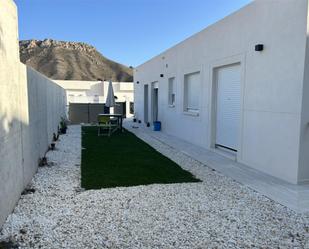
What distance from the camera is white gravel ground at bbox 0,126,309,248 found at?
300cm

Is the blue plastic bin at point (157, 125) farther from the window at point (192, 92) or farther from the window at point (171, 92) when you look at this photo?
the window at point (192, 92)

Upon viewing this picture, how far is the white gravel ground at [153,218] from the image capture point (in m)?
3.00

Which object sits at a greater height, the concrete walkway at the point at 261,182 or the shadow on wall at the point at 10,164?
the shadow on wall at the point at 10,164

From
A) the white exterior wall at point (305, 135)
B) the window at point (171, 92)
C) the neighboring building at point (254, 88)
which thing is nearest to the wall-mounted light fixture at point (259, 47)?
the neighboring building at point (254, 88)

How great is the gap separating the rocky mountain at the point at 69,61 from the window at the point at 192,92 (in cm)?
5137

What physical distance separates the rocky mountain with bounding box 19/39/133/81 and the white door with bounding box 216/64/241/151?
53941 mm

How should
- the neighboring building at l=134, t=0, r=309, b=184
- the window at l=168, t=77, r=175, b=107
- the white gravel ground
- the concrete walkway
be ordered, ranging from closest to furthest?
the white gravel ground → the concrete walkway → the neighboring building at l=134, t=0, r=309, b=184 → the window at l=168, t=77, r=175, b=107

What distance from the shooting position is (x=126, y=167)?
6195 mm

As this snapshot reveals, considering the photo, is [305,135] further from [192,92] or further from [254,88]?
[192,92]

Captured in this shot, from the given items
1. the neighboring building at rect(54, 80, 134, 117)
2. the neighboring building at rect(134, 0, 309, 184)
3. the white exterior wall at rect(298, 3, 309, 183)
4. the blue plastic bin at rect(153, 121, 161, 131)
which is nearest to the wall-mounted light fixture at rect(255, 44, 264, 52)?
the neighboring building at rect(134, 0, 309, 184)

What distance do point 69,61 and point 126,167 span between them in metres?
62.6

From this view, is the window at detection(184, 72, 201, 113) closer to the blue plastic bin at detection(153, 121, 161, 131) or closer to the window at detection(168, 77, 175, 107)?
the window at detection(168, 77, 175, 107)

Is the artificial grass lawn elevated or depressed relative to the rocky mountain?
depressed

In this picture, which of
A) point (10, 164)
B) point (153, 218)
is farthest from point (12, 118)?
point (153, 218)
